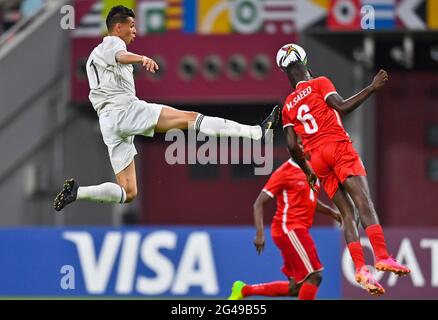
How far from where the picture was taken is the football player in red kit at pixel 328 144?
478 inches

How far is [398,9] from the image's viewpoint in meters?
21.9

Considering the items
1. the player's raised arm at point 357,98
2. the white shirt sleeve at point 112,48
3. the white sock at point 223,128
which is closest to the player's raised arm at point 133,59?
the white shirt sleeve at point 112,48

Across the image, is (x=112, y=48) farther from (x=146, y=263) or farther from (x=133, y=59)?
(x=146, y=263)

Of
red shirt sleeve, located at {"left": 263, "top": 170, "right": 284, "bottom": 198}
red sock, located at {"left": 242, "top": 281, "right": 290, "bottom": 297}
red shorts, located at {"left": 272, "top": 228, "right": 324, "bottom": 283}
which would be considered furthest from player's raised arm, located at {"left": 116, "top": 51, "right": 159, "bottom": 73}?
red sock, located at {"left": 242, "top": 281, "right": 290, "bottom": 297}

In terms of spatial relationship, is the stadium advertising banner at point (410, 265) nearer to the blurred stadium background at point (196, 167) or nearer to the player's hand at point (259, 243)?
the blurred stadium background at point (196, 167)

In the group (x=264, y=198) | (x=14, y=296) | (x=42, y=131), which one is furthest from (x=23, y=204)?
(x=264, y=198)

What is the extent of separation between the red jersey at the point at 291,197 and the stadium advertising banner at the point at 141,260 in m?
4.08

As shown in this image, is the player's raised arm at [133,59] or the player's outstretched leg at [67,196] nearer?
the player's raised arm at [133,59]

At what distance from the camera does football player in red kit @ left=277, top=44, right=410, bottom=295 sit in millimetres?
12148

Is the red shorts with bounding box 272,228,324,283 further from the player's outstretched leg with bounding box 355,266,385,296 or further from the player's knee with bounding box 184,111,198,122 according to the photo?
the player's knee with bounding box 184,111,198,122

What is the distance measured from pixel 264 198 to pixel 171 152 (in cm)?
166

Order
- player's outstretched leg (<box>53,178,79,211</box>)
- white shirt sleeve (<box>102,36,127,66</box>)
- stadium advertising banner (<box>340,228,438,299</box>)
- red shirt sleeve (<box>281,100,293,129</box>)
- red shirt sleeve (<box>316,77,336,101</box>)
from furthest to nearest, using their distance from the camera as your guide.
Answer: stadium advertising banner (<box>340,228,438,299</box>)
red shirt sleeve (<box>281,100,293,129</box>)
red shirt sleeve (<box>316,77,336,101</box>)
player's outstretched leg (<box>53,178,79,211</box>)
white shirt sleeve (<box>102,36,127,66</box>)

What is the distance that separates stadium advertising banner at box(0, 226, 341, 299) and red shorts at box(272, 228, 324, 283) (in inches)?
160

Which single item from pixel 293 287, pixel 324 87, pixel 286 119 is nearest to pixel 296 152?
pixel 286 119
